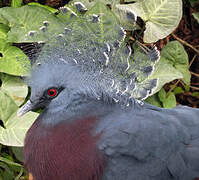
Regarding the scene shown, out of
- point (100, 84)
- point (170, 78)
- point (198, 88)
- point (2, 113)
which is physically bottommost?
point (198, 88)

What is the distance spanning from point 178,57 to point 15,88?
85 cm

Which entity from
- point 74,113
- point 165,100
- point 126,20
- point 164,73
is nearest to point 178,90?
point 165,100

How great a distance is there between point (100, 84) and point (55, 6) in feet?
3.30

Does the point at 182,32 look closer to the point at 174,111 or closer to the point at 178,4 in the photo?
the point at 178,4

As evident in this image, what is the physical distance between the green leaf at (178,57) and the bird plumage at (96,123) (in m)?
0.58

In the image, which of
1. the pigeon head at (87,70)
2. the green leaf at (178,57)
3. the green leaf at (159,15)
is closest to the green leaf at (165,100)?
the green leaf at (178,57)

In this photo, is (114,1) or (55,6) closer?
(114,1)

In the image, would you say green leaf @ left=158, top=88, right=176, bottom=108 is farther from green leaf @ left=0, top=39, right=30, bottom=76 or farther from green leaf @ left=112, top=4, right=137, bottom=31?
green leaf @ left=0, top=39, right=30, bottom=76

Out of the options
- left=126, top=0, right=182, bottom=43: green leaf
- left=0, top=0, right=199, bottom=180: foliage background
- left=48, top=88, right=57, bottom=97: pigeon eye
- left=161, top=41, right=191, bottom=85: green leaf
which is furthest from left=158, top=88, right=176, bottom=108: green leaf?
left=48, top=88, right=57, bottom=97: pigeon eye

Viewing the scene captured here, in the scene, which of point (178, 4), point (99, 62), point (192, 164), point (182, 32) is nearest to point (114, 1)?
point (178, 4)

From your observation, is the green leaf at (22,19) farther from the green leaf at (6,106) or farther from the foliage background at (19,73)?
the green leaf at (6,106)

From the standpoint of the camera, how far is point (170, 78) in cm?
172

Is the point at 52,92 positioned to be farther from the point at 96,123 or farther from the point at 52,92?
the point at 96,123

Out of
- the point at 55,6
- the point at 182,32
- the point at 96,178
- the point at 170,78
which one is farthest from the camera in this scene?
the point at 182,32
